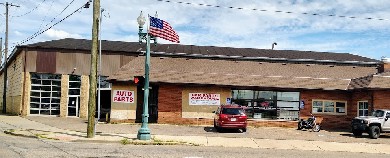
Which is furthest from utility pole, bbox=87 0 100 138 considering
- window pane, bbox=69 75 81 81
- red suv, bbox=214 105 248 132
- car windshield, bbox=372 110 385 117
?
window pane, bbox=69 75 81 81

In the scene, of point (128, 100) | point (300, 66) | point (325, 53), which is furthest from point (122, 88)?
point (325, 53)

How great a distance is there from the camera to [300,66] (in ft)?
116

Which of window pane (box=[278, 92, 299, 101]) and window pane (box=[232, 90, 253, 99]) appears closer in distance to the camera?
window pane (box=[232, 90, 253, 99])

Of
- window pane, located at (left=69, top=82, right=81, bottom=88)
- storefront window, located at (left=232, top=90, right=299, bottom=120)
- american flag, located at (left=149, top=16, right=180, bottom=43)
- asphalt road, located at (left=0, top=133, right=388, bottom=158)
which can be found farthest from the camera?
window pane, located at (left=69, top=82, right=81, bottom=88)

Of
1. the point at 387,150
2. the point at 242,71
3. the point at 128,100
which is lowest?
the point at 387,150

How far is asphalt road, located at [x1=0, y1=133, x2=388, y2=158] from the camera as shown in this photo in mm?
14062

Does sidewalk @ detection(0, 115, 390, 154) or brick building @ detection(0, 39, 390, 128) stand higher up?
brick building @ detection(0, 39, 390, 128)

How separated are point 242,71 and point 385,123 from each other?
1160 centimetres

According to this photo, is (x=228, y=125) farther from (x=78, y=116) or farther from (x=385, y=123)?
(x=78, y=116)

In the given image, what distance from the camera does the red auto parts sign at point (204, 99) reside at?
100 ft

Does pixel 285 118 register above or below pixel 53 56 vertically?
below

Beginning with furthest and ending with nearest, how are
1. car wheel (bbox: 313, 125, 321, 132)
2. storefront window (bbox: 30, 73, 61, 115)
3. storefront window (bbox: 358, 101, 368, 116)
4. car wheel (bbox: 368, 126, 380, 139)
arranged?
storefront window (bbox: 30, 73, 61, 115)
storefront window (bbox: 358, 101, 368, 116)
car wheel (bbox: 313, 125, 321, 132)
car wheel (bbox: 368, 126, 380, 139)

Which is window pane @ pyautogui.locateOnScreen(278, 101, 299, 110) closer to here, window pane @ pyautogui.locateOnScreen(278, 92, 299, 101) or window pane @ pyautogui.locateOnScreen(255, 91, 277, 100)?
window pane @ pyautogui.locateOnScreen(278, 92, 299, 101)

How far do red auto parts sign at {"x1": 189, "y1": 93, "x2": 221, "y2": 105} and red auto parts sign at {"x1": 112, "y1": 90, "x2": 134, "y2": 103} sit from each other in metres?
4.24
